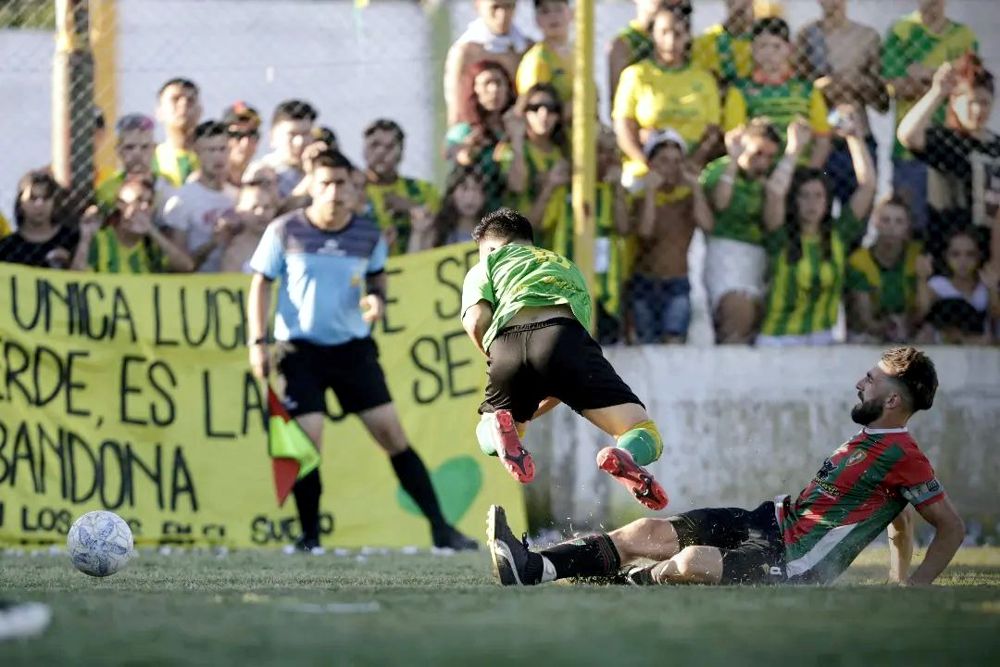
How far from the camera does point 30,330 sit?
10359 millimetres

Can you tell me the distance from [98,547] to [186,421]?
3587 millimetres

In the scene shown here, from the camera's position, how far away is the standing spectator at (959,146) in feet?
35.5

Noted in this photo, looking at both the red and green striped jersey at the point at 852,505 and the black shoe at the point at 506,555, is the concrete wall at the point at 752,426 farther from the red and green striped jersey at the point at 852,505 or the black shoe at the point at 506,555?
the black shoe at the point at 506,555

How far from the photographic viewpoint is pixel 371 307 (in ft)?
32.1

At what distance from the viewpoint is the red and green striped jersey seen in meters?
6.50

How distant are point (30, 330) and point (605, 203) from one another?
3671mm

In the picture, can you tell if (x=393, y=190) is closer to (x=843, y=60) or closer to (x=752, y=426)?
(x=752, y=426)

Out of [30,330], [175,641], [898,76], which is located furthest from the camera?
[898,76]

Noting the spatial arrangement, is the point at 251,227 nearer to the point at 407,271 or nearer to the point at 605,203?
the point at 407,271

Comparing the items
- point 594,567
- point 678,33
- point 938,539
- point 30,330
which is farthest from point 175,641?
point 678,33

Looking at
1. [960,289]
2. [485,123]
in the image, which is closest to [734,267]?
[960,289]

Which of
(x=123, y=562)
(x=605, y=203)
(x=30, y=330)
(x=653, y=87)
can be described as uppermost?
(x=653, y=87)

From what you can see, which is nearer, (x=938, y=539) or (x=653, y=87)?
(x=938, y=539)

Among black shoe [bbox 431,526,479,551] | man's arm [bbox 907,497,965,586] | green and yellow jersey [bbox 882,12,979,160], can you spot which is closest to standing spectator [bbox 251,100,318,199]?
black shoe [bbox 431,526,479,551]
